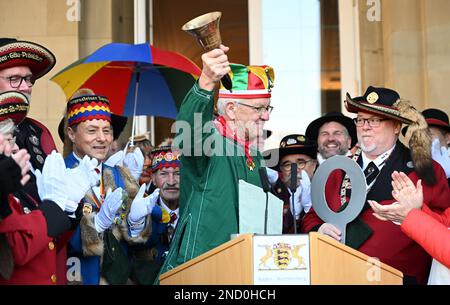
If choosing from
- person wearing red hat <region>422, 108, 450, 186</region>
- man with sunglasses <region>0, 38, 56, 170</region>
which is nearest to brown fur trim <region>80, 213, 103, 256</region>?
man with sunglasses <region>0, 38, 56, 170</region>

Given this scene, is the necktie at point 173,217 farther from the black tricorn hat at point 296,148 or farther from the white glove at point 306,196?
the white glove at point 306,196

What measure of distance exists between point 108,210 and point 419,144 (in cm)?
176

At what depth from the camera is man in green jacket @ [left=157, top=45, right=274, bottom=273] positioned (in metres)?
4.61

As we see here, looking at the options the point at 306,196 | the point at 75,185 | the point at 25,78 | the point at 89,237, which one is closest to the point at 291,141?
the point at 306,196

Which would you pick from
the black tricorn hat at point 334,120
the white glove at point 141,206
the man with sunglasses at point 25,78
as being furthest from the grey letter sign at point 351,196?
the black tricorn hat at point 334,120

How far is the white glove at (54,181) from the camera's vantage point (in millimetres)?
4188

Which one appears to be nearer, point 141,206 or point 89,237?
point 89,237

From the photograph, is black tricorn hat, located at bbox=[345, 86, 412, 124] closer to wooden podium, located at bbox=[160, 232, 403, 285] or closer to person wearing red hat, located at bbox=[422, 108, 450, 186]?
person wearing red hat, located at bbox=[422, 108, 450, 186]

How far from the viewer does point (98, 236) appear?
5414 millimetres

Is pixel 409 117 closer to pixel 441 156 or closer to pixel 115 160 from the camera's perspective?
pixel 441 156

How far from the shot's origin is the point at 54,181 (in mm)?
4203

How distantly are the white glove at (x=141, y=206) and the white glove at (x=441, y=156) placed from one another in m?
1.98

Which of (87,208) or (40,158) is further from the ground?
(40,158)
